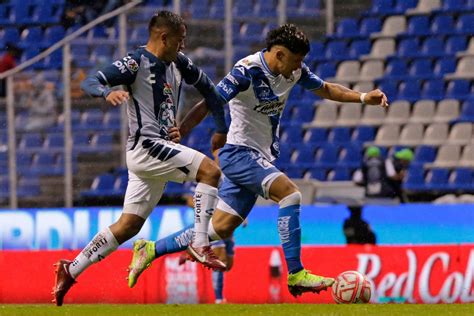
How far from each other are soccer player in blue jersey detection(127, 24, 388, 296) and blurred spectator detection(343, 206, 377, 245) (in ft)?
19.7

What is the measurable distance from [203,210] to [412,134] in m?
9.48

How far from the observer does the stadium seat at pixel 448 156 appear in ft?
59.4

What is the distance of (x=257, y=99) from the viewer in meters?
10.1

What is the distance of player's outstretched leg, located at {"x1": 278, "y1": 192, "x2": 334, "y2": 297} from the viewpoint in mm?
9695

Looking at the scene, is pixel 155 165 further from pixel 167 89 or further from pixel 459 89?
pixel 459 89

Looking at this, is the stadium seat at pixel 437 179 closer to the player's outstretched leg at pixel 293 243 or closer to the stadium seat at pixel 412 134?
the stadium seat at pixel 412 134

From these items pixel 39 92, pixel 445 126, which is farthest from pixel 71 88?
pixel 445 126

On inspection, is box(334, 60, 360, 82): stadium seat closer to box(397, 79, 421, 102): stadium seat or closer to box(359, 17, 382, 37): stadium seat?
box(359, 17, 382, 37): stadium seat

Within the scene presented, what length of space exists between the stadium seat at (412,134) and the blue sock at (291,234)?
9.10m

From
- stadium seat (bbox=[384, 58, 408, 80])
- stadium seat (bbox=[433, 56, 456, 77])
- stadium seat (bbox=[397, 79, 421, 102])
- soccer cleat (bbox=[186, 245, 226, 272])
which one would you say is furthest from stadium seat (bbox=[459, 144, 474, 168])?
soccer cleat (bbox=[186, 245, 226, 272])

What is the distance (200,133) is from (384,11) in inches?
136

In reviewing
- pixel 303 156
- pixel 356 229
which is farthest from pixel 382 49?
pixel 356 229

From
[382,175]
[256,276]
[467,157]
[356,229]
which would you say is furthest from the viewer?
[467,157]

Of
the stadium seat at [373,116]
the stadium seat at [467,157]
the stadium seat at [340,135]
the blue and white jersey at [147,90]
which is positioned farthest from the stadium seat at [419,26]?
the blue and white jersey at [147,90]
